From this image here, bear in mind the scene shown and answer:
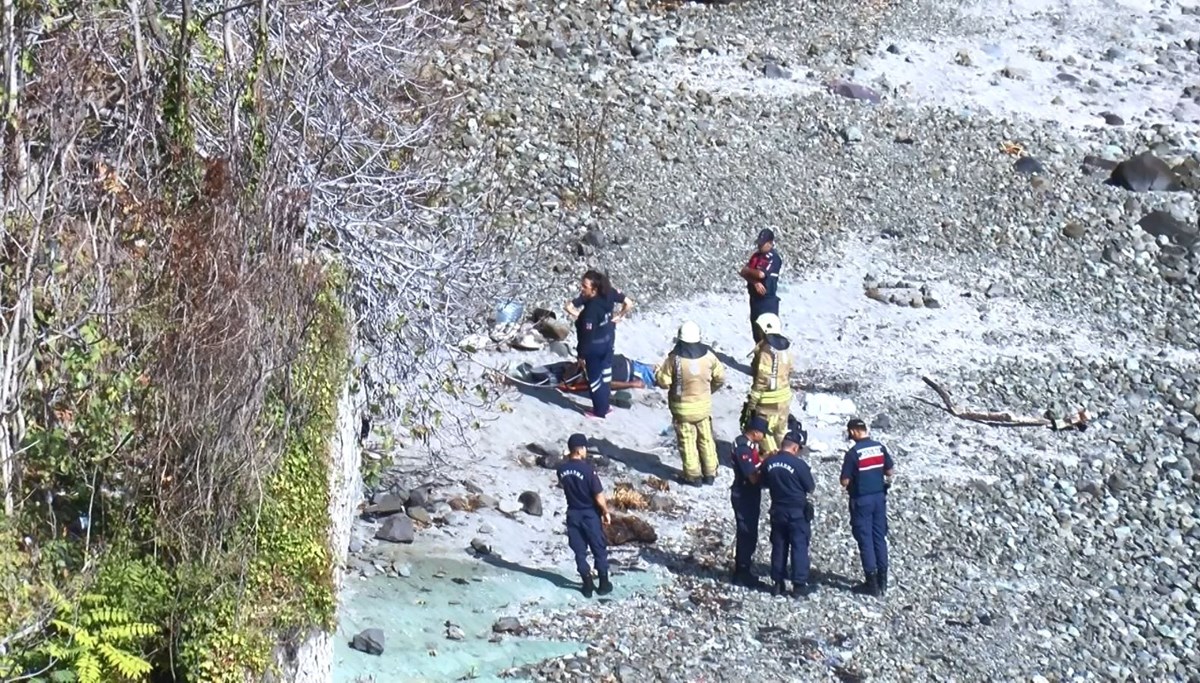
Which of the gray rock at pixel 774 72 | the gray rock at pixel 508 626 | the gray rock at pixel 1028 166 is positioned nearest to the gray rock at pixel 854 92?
the gray rock at pixel 774 72

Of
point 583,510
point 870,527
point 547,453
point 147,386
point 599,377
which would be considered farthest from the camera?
point 599,377

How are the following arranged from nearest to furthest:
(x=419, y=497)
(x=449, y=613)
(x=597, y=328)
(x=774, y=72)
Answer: (x=449, y=613)
(x=419, y=497)
(x=597, y=328)
(x=774, y=72)

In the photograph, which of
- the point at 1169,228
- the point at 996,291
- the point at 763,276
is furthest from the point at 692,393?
the point at 1169,228

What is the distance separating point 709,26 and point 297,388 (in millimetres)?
16781

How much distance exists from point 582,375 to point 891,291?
5117 mm

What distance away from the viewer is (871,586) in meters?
12.3

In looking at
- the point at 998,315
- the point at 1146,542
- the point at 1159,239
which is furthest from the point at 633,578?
the point at 1159,239

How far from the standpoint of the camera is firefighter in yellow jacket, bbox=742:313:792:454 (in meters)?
13.4

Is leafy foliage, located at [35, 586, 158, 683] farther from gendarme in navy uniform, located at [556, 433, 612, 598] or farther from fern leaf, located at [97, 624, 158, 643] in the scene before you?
gendarme in navy uniform, located at [556, 433, 612, 598]

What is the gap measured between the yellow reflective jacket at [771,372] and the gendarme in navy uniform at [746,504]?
1254 mm

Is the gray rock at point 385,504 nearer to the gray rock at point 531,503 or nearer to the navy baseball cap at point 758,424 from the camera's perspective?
the gray rock at point 531,503

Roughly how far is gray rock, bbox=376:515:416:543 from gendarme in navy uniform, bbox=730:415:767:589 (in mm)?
2441

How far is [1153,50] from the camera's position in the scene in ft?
86.3

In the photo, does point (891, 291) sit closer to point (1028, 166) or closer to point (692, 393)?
Result: point (1028, 166)
